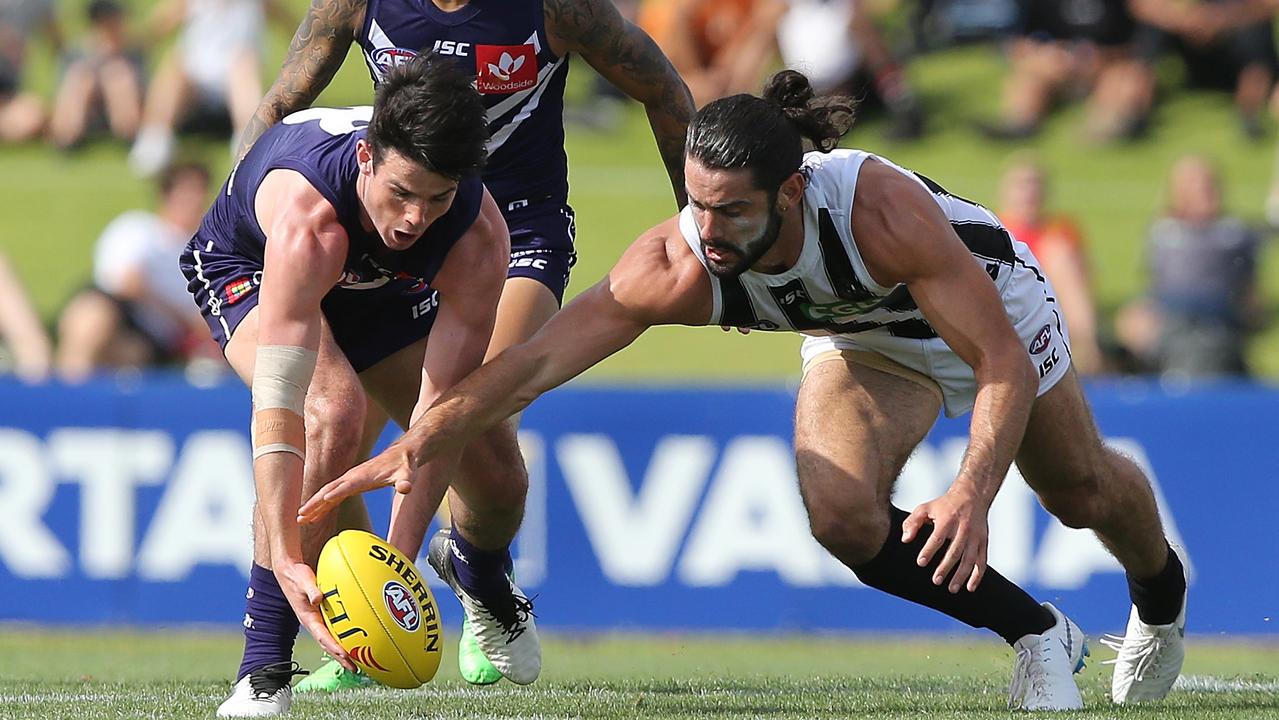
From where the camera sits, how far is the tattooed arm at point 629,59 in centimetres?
614

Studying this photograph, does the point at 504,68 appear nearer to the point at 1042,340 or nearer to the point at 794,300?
the point at 794,300

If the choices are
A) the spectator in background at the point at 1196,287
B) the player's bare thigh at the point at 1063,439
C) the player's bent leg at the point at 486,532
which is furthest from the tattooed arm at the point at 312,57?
the spectator in background at the point at 1196,287

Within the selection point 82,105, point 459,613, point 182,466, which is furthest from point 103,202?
point 459,613

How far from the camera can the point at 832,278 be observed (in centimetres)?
525

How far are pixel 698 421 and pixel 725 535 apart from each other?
62cm

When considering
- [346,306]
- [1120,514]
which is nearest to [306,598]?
[346,306]

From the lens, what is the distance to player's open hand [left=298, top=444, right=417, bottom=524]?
4977mm

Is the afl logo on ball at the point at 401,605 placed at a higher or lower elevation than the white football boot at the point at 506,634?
higher

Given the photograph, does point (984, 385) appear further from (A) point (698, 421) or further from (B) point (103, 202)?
(B) point (103, 202)

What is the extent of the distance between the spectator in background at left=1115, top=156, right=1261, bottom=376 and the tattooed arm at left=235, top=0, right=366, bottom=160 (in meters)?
Result: 6.98

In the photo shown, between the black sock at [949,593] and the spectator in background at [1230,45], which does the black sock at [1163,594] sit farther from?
the spectator in background at [1230,45]

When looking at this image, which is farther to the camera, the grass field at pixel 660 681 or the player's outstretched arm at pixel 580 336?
the grass field at pixel 660 681

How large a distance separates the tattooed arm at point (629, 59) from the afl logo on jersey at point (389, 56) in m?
0.49

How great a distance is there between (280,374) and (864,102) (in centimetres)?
739
